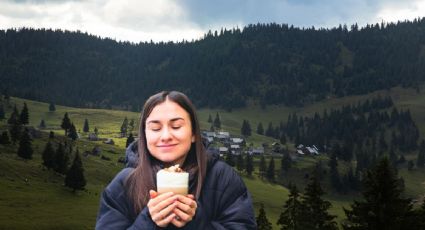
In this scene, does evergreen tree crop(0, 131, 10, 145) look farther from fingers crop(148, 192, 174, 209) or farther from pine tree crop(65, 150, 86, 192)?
fingers crop(148, 192, 174, 209)

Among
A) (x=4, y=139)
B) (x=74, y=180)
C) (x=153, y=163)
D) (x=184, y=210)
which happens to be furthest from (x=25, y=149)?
(x=184, y=210)

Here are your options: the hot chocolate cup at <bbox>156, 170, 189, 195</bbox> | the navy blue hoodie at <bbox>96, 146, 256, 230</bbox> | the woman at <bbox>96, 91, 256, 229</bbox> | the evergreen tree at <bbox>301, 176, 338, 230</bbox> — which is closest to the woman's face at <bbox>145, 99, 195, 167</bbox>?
the woman at <bbox>96, 91, 256, 229</bbox>

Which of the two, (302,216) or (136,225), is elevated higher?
(136,225)

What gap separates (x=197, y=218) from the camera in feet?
19.4

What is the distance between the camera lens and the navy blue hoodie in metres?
6.05

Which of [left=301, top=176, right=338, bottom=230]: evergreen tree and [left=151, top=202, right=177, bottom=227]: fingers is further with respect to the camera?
[left=301, top=176, right=338, bottom=230]: evergreen tree

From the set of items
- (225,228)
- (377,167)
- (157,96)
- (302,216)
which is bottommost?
(302,216)

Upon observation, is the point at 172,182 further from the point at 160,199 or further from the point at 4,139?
the point at 4,139

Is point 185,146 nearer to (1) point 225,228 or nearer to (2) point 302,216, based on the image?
(1) point 225,228

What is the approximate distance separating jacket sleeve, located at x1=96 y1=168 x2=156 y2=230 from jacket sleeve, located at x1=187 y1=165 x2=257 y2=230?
76cm

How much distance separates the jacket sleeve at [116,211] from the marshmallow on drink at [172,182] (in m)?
0.44

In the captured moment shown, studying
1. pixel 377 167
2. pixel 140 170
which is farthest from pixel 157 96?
pixel 377 167

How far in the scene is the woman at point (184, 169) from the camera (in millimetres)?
6066

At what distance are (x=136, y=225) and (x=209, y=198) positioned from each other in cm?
99
